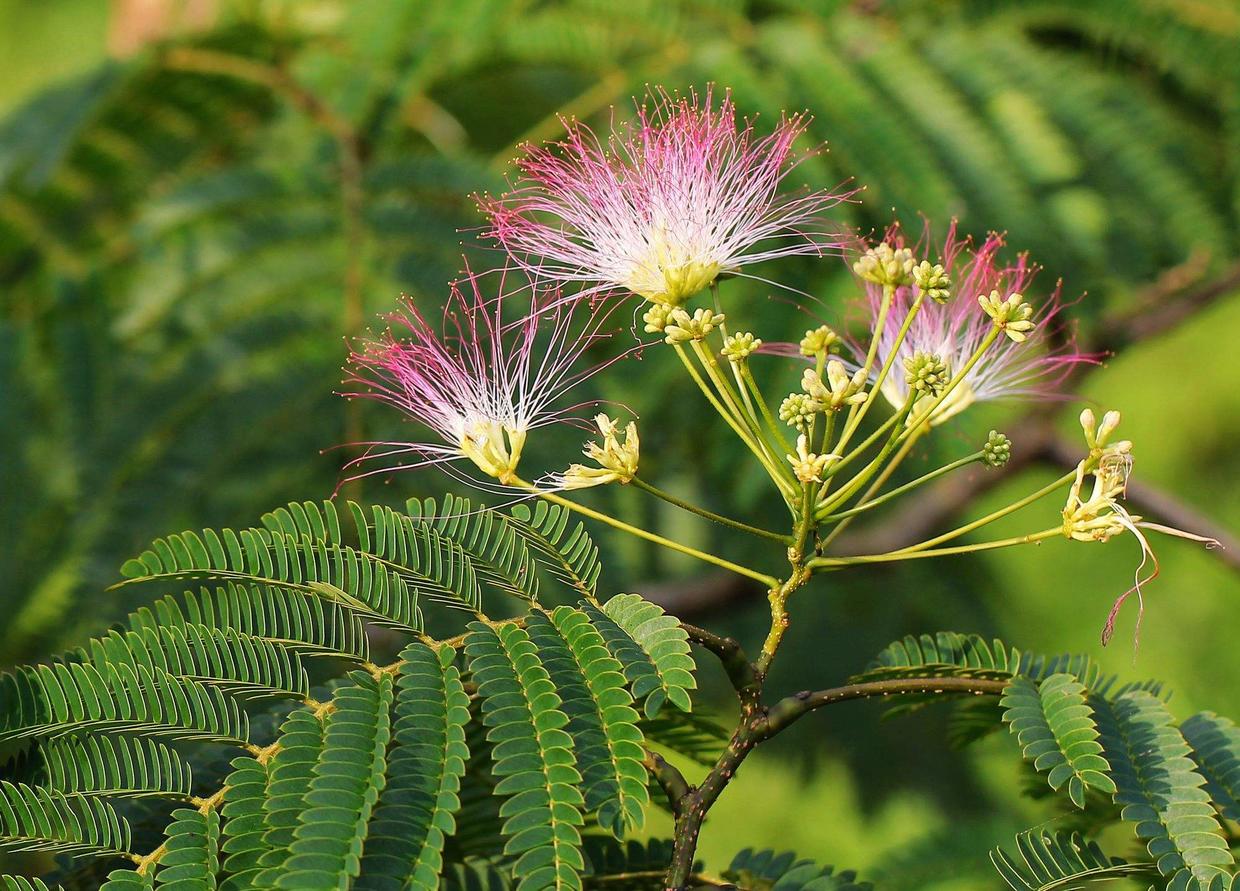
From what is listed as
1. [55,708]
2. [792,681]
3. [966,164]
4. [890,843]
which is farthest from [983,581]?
[55,708]

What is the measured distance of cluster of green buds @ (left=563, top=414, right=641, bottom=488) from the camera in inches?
60.7

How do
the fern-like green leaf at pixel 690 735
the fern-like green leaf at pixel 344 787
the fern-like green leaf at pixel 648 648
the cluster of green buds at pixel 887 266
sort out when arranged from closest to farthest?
the fern-like green leaf at pixel 344 787 < the fern-like green leaf at pixel 648 648 < the cluster of green buds at pixel 887 266 < the fern-like green leaf at pixel 690 735

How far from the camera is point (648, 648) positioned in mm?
1440

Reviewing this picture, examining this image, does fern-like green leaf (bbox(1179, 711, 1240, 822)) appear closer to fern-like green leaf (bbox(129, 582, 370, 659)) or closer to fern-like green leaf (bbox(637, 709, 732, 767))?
fern-like green leaf (bbox(637, 709, 732, 767))

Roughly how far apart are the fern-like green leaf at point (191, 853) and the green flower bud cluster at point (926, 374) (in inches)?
34.9

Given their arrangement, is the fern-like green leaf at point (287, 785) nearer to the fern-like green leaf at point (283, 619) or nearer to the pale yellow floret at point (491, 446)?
the fern-like green leaf at point (283, 619)

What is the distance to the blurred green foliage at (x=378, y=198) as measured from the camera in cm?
307

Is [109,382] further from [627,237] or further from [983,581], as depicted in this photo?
[983,581]

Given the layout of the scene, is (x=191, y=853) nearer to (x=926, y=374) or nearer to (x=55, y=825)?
(x=55, y=825)

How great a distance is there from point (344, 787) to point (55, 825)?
39 centimetres

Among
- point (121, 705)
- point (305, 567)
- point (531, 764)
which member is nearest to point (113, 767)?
point (121, 705)

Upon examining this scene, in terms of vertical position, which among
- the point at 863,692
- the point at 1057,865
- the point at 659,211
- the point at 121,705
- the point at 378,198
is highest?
the point at 378,198

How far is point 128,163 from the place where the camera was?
393 cm

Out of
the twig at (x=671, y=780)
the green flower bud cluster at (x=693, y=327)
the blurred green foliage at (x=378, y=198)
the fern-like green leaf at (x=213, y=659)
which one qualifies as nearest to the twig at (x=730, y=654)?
the twig at (x=671, y=780)
